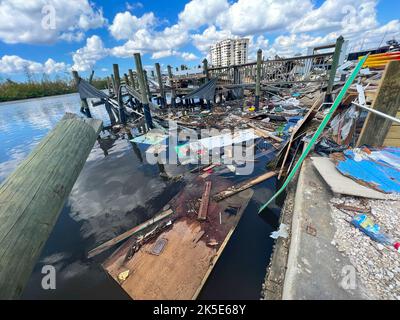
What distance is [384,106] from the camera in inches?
143

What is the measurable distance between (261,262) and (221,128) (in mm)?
6265

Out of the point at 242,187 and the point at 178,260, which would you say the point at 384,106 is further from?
the point at 178,260

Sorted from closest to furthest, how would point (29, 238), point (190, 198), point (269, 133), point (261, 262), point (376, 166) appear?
point (29, 238)
point (261, 262)
point (376, 166)
point (190, 198)
point (269, 133)

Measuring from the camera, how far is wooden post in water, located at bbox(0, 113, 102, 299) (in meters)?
1.94

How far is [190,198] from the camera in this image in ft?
13.1

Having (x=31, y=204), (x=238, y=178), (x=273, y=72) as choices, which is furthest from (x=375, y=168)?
(x=273, y=72)

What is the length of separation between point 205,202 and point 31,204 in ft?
9.10

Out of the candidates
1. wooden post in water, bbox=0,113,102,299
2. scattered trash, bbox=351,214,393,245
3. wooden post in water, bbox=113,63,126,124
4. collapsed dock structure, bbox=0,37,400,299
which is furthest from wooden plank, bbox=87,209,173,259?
wooden post in water, bbox=113,63,126,124

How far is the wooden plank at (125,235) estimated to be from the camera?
3.02 meters

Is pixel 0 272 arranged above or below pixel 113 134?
above

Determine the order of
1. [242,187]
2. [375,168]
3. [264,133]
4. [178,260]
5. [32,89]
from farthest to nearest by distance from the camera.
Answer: [32,89] < [264,133] < [242,187] < [375,168] < [178,260]

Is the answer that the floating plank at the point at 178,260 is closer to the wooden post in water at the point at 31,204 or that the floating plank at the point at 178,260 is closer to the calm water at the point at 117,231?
the calm water at the point at 117,231

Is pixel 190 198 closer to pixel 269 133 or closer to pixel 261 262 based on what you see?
pixel 261 262
